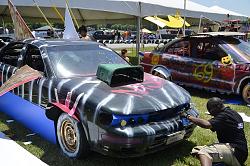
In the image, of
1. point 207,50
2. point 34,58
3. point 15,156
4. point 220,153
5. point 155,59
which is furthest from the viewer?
point 155,59

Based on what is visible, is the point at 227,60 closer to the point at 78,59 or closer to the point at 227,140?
the point at 78,59

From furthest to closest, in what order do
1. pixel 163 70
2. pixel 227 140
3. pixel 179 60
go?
pixel 163 70 → pixel 179 60 → pixel 227 140

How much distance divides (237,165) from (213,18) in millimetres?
13685

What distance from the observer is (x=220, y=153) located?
3.69 metres

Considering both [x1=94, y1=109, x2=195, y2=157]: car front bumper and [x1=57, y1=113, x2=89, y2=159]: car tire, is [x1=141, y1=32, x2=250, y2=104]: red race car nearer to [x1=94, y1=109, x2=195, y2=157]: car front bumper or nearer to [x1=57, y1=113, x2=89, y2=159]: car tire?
[x1=94, y1=109, x2=195, y2=157]: car front bumper

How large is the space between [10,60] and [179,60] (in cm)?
420

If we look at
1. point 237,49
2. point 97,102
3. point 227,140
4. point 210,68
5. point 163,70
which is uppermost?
point 237,49

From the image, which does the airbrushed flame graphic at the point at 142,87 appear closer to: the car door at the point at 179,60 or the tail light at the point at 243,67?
the tail light at the point at 243,67

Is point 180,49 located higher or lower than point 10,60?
lower

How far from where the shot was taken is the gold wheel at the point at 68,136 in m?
4.22

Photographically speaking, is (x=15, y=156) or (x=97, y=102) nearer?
(x=97, y=102)

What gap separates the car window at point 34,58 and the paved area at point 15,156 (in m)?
1.16

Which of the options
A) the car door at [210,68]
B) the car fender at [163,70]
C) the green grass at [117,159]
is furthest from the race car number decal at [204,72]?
the green grass at [117,159]

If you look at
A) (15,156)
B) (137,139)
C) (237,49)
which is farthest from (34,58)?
(237,49)
